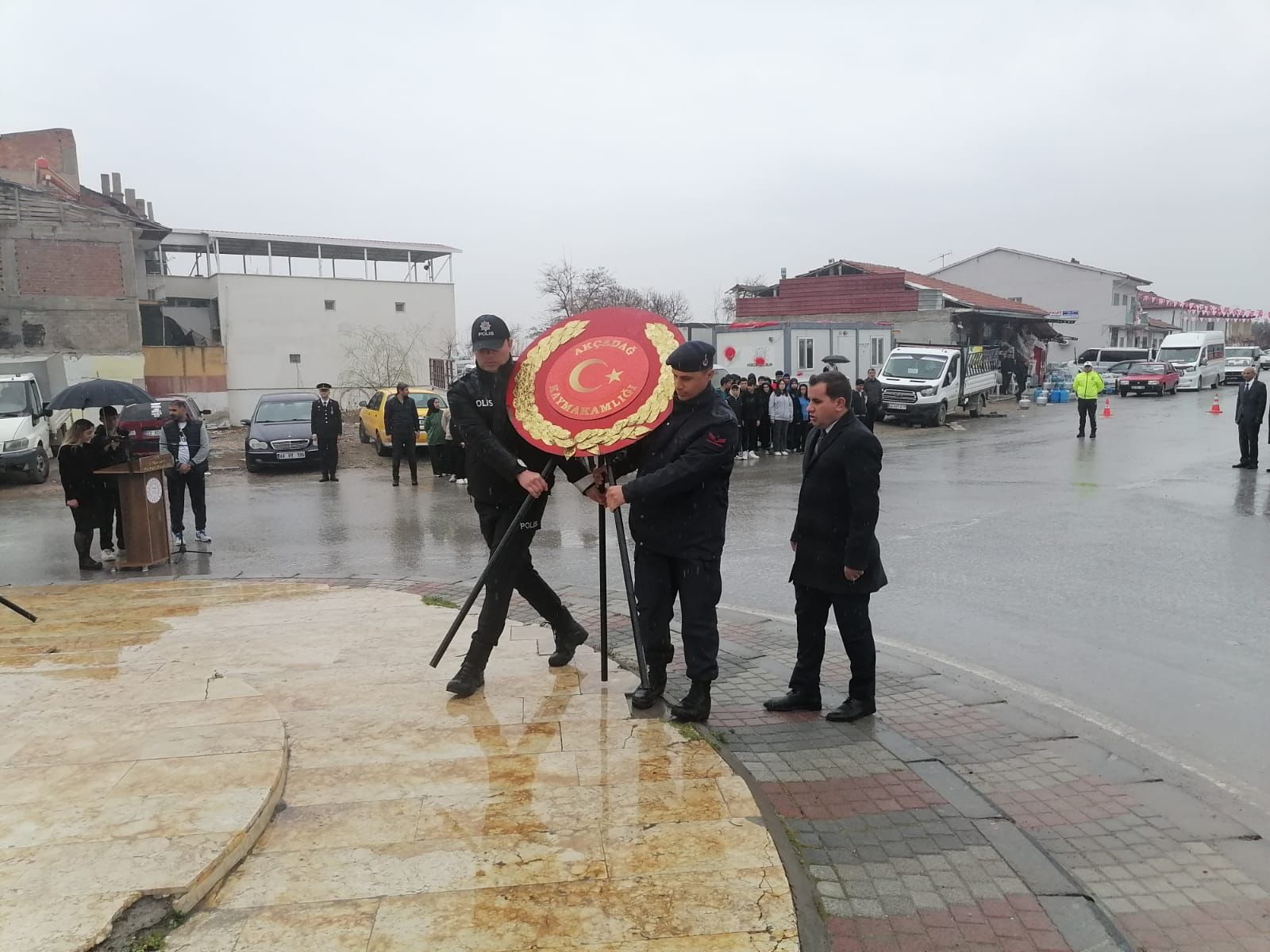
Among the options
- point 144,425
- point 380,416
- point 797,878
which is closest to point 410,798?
point 797,878

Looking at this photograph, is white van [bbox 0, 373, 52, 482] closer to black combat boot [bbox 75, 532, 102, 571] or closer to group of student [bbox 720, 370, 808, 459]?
black combat boot [bbox 75, 532, 102, 571]

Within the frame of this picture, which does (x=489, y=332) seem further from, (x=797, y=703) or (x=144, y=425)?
(x=144, y=425)

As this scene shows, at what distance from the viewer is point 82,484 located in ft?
33.2

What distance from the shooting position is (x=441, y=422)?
17.2m

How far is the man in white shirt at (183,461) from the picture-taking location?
11.1m

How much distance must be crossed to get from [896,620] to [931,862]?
386 centimetres

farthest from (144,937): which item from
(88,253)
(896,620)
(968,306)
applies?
(968,306)

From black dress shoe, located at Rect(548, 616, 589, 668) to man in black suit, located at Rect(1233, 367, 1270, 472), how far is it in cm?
1458

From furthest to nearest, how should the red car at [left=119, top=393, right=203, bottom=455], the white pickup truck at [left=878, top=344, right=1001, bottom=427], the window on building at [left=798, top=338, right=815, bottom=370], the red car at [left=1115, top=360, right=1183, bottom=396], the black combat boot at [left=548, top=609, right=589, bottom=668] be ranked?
1. the red car at [left=1115, top=360, right=1183, bottom=396]
2. the window on building at [left=798, top=338, right=815, bottom=370]
3. the white pickup truck at [left=878, top=344, right=1001, bottom=427]
4. the red car at [left=119, top=393, right=203, bottom=455]
5. the black combat boot at [left=548, top=609, right=589, bottom=668]

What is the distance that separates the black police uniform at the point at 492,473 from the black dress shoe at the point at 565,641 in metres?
0.55

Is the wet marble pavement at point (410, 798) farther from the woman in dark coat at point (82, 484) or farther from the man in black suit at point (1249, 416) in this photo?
the man in black suit at point (1249, 416)

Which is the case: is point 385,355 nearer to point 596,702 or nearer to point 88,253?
point 88,253

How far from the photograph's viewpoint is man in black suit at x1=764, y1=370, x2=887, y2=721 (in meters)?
4.95

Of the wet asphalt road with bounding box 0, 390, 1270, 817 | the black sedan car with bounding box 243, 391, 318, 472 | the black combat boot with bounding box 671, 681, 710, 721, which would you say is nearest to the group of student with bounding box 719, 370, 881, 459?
the wet asphalt road with bounding box 0, 390, 1270, 817
